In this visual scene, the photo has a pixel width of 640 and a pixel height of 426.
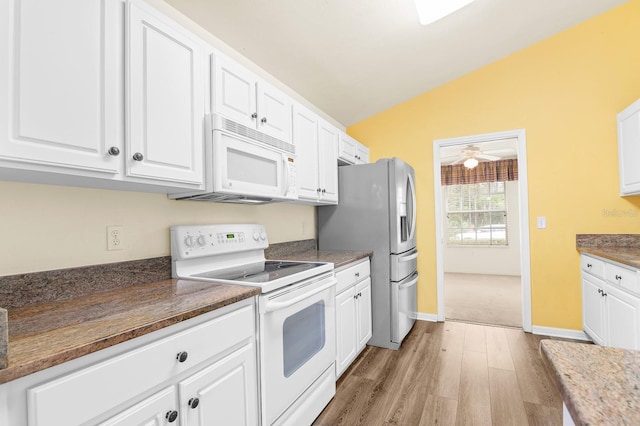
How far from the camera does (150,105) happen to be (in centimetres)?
133

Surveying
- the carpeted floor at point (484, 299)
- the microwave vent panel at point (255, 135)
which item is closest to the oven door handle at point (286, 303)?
the microwave vent panel at point (255, 135)

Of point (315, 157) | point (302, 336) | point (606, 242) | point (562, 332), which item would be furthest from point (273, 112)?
point (562, 332)

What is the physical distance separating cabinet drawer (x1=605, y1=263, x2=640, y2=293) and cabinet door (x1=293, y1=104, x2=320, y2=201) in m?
2.16

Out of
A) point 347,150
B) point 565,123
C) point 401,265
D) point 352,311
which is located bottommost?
point 352,311

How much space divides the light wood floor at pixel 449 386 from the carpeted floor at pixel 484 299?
63 centimetres

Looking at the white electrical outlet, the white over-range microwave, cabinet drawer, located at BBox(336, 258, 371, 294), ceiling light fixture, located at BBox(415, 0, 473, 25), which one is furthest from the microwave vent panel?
ceiling light fixture, located at BBox(415, 0, 473, 25)

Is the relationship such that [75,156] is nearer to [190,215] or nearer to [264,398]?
[190,215]

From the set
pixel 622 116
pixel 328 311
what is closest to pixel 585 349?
pixel 328 311

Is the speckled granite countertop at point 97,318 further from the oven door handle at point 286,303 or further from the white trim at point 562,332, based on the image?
the white trim at point 562,332

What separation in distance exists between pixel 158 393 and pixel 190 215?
3.63 ft

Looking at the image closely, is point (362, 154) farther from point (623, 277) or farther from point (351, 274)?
point (623, 277)

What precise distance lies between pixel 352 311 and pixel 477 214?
5185 mm

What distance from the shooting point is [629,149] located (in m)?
2.69

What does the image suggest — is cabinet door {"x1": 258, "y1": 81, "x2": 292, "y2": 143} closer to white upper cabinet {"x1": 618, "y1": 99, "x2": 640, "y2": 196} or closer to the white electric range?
the white electric range
